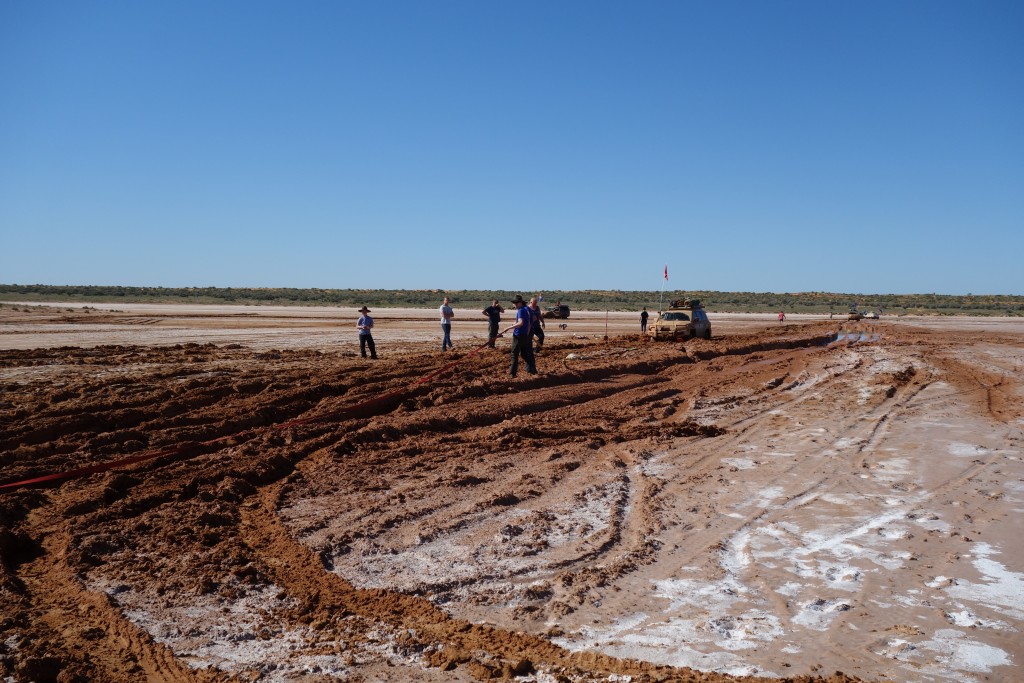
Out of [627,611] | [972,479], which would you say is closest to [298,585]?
[627,611]

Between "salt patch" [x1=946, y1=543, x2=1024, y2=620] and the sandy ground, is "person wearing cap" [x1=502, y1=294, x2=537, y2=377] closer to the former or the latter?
the sandy ground

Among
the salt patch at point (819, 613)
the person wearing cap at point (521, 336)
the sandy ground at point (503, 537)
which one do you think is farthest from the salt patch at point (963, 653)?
the person wearing cap at point (521, 336)

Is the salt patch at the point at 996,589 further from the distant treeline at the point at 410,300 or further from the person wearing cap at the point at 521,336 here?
the distant treeline at the point at 410,300

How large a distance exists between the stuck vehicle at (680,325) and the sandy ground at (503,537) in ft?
47.5

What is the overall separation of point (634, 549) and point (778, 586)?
4.03 ft

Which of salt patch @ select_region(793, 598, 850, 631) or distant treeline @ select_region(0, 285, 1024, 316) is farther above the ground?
distant treeline @ select_region(0, 285, 1024, 316)

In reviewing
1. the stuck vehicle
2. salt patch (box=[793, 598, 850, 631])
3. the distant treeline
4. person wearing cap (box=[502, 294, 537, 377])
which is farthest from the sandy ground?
the distant treeline

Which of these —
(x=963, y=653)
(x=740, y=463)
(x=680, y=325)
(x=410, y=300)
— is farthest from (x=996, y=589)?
(x=410, y=300)

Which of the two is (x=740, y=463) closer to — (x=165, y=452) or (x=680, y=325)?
(x=165, y=452)

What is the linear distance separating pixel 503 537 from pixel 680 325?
2383cm

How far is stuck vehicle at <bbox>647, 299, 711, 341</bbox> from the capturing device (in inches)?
1159

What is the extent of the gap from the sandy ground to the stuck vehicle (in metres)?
14.5

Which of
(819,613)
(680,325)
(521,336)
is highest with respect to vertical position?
(521,336)

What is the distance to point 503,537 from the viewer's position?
6.84 meters
